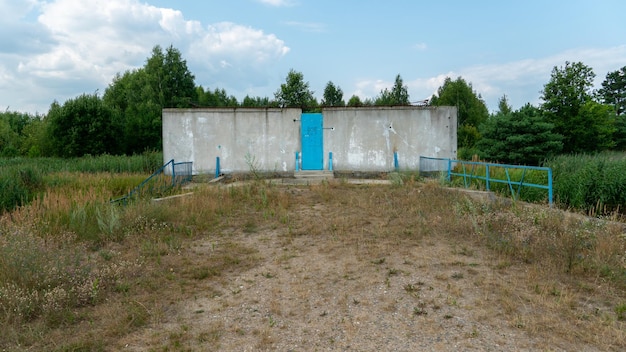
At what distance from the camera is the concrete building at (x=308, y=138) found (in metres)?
15.0

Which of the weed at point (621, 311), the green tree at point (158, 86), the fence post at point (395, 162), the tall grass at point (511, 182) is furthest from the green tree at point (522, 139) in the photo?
the green tree at point (158, 86)

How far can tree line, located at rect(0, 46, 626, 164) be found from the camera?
19.9m

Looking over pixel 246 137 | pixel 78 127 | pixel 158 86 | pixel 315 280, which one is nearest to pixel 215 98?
pixel 158 86

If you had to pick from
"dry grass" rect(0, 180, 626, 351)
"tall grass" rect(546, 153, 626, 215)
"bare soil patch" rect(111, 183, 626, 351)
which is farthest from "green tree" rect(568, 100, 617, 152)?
"bare soil patch" rect(111, 183, 626, 351)

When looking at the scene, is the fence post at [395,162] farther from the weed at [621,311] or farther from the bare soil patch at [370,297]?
the weed at [621,311]

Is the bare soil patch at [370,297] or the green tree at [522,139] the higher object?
the green tree at [522,139]

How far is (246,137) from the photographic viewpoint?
49.5 feet

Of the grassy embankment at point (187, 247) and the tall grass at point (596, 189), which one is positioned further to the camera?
the tall grass at point (596, 189)

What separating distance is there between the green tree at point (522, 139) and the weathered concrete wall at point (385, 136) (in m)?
6.22

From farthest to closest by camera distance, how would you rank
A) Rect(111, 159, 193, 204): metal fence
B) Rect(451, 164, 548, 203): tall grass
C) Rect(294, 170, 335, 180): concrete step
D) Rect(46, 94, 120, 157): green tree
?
Rect(46, 94, 120, 157): green tree → Rect(294, 170, 335, 180): concrete step → Rect(451, 164, 548, 203): tall grass → Rect(111, 159, 193, 204): metal fence

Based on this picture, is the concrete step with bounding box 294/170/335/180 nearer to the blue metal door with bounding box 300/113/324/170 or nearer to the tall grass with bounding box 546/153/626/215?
the blue metal door with bounding box 300/113/324/170

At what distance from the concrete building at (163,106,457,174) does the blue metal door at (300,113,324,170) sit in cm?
4

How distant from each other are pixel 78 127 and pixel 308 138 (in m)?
17.2

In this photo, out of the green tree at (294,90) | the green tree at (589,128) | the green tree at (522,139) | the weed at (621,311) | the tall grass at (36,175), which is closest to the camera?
the weed at (621,311)
